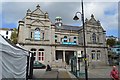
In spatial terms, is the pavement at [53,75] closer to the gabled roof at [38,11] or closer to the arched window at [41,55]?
the arched window at [41,55]

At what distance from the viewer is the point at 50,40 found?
4059cm

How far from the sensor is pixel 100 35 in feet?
157

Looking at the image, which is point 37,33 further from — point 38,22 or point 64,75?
point 64,75

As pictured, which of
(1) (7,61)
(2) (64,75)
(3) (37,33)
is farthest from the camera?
(3) (37,33)

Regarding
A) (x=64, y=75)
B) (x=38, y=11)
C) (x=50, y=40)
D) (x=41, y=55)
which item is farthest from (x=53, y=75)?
(x=38, y=11)

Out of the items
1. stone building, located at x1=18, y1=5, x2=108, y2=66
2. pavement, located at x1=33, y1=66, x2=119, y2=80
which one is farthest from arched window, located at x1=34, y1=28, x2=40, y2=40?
pavement, located at x1=33, y1=66, x2=119, y2=80

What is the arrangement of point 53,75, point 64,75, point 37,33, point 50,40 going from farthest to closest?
point 50,40
point 37,33
point 64,75
point 53,75

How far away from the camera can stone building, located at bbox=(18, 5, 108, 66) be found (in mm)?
38844

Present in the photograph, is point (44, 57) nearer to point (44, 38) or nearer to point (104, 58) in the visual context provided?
point (44, 38)

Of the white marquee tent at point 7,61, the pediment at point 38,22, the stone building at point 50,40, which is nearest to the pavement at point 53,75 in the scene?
the white marquee tent at point 7,61

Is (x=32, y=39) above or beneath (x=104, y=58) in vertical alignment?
above

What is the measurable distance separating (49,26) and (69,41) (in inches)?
343

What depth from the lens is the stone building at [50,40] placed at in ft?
127

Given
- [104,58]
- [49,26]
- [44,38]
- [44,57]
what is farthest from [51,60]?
[104,58]
